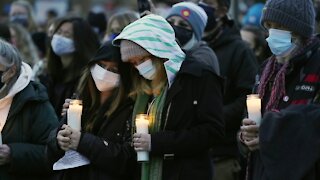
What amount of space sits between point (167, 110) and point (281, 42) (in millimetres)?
962

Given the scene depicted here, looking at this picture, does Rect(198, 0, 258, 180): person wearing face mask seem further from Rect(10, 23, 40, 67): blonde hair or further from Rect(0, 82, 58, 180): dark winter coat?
Rect(10, 23, 40, 67): blonde hair

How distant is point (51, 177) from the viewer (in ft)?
19.8

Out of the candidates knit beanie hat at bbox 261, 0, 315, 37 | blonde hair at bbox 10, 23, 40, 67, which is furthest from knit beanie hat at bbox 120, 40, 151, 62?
blonde hair at bbox 10, 23, 40, 67

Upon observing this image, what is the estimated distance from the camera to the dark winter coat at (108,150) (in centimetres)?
527

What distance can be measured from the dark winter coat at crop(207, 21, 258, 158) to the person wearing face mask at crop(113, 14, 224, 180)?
1521 mm

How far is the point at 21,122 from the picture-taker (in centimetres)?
589

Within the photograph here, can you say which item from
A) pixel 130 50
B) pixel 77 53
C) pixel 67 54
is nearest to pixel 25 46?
pixel 67 54

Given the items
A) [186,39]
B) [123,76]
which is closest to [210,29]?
[186,39]

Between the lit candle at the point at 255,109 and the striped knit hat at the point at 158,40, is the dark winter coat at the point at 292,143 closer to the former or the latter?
the lit candle at the point at 255,109

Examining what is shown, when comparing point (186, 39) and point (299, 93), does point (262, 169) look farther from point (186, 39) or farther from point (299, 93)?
point (186, 39)

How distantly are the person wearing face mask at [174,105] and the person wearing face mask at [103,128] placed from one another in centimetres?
18

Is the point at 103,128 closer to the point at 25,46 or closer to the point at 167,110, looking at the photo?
the point at 167,110

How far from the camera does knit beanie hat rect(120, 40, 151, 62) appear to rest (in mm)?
5277

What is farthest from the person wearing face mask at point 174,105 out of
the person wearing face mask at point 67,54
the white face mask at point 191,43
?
the person wearing face mask at point 67,54
